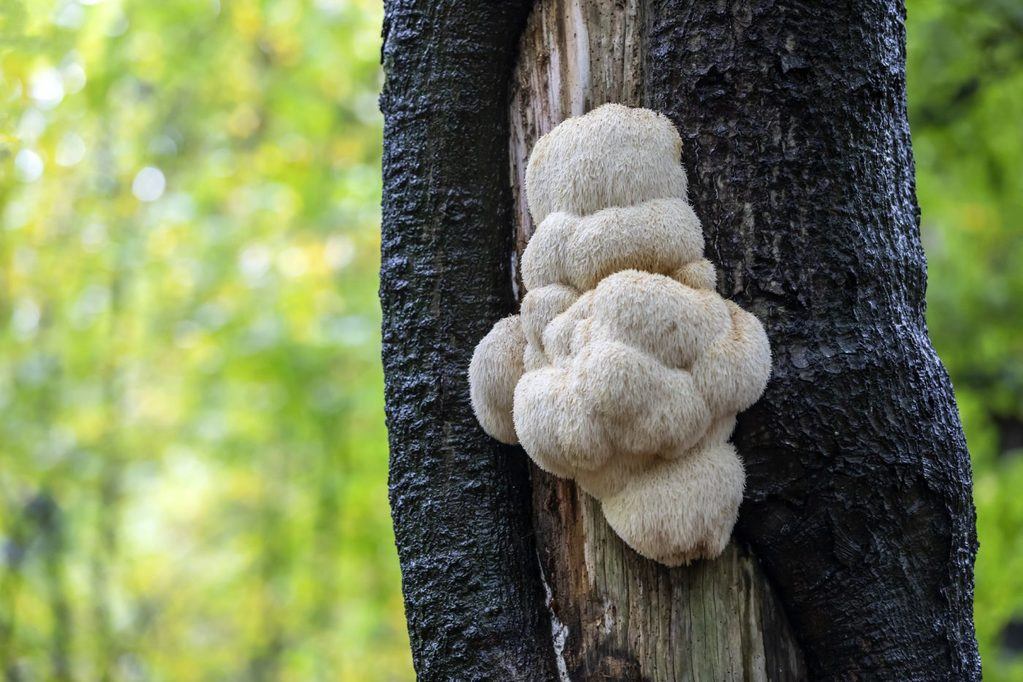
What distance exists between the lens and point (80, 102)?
552 cm

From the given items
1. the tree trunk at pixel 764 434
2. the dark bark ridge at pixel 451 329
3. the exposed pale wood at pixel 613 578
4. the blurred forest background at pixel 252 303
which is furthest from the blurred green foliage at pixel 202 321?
the tree trunk at pixel 764 434

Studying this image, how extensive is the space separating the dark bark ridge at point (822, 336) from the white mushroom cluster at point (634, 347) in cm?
7

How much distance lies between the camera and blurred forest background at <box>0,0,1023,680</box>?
568 centimetres

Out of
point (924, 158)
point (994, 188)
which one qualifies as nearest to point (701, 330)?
point (994, 188)

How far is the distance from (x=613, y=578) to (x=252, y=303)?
5719mm

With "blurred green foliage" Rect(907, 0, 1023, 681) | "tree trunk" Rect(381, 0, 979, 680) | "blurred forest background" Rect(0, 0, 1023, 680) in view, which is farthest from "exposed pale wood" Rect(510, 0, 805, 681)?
"blurred forest background" Rect(0, 0, 1023, 680)

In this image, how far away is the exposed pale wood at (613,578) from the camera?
4.92 ft

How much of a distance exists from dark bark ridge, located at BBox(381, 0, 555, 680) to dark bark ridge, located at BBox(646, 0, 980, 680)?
392 mm

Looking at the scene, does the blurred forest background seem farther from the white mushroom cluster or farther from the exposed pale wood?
the white mushroom cluster

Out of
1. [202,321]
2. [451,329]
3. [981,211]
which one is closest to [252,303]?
[202,321]

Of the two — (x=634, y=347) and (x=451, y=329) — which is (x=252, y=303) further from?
(x=634, y=347)

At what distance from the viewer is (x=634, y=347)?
1422mm

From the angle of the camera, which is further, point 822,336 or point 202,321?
point 202,321

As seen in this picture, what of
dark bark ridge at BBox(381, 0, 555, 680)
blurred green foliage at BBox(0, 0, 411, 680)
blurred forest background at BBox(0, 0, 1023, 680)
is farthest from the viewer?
blurred green foliage at BBox(0, 0, 411, 680)
